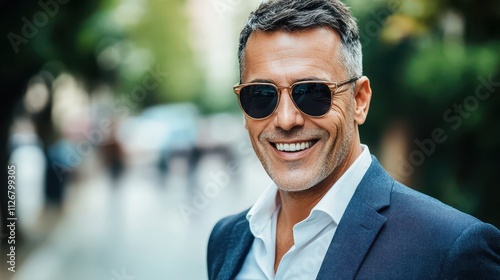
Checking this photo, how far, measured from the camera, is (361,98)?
2594 mm

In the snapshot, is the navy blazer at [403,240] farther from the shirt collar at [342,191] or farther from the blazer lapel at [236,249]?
the blazer lapel at [236,249]

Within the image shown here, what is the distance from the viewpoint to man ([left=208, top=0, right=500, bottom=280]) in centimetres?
221

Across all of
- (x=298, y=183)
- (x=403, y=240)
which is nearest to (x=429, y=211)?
(x=403, y=240)

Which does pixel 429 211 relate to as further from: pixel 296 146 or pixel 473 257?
pixel 296 146

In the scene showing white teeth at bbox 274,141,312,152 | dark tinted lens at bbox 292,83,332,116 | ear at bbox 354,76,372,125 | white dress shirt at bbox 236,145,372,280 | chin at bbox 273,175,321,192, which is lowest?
white dress shirt at bbox 236,145,372,280

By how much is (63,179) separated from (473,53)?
419 inches

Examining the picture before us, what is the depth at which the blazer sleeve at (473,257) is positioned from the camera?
200 cm

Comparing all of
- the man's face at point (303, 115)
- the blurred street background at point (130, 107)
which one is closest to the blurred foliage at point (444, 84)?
the blurred street background at point (130, 107)

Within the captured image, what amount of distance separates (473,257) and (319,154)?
2.26 feet

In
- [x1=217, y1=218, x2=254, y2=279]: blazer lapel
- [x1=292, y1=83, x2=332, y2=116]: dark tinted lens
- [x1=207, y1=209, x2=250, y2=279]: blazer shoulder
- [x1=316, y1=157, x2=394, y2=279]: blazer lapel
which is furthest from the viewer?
[x1=207, y1=209, x2=250, y2=279]: blazer shoulder

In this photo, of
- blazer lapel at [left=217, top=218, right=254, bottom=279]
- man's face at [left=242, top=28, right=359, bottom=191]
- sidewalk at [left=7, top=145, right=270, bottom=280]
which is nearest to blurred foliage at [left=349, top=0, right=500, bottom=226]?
sidewalk at [left=7, top=145, right=270, bottom=280]

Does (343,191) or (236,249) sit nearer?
(343,191)

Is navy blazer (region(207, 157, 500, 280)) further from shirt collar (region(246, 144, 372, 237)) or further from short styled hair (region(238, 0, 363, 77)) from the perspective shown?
short styled hair (region(238, 0, 363, 77))

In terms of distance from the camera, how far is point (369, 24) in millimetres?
7375
